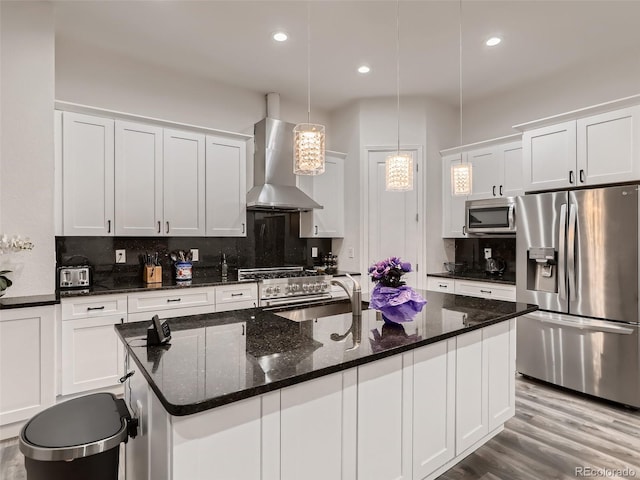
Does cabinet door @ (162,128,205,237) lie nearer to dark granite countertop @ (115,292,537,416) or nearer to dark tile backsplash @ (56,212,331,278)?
dark tile backsplash @ (56,212,331,278)

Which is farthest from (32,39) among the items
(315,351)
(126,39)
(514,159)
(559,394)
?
(559,394)

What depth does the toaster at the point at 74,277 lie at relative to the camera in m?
3.11

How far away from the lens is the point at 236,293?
12.2ft

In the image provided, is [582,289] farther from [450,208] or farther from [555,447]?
[450,208]

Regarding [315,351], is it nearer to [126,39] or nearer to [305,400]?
[305,400]

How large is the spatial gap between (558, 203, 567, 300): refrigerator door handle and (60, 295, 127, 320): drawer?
3845 millimetres

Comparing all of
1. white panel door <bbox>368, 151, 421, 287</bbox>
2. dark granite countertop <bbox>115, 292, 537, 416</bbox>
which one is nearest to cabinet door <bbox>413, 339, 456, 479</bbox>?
dark granite countertop <bbox>115, 292, 537, 416</bbox>

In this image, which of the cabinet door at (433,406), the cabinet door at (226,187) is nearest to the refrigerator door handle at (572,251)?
the cabinet door at (433,406)

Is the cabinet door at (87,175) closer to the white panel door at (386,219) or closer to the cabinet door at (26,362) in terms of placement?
the cabinet door at (26,362)

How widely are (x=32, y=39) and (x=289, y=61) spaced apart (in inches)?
83.4

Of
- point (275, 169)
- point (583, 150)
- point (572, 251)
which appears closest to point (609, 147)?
point (583, 150)

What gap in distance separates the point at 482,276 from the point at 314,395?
11.2 ft

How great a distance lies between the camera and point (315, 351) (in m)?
1.51

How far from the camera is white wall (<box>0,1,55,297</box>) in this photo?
2727 mm
